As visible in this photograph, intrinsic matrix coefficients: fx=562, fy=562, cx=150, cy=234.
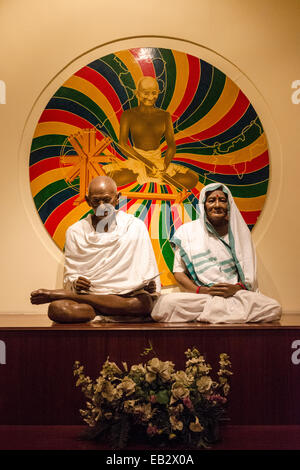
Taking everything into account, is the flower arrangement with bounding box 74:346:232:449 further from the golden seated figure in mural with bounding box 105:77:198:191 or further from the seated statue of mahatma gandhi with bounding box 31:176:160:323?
the golden seated figure in mural with bounding box 105:77:198:191

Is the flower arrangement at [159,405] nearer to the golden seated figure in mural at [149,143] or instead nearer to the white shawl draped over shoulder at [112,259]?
the white shawl draped over shoulder at [112,259]

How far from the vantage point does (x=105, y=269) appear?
3.70 metres

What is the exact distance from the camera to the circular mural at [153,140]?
14.3 ft

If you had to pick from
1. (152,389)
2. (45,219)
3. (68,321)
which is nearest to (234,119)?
(45,219)

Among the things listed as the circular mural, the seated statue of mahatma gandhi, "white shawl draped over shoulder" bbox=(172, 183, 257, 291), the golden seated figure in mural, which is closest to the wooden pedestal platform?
the seated statue of mahatma gandhi

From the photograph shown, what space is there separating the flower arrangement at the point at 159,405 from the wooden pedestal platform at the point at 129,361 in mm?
533

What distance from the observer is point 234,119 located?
14.5ft

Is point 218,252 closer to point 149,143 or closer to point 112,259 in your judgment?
point 112,259

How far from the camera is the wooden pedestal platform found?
306 centimetres

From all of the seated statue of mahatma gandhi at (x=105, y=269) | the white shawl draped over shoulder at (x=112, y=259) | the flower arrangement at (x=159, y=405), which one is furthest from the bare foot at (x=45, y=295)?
the flower arrangement at (x=159, y=405)

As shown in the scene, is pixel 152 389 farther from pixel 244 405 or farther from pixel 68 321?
pixel 68 321

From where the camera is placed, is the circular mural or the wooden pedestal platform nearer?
the wooden pedestal platform

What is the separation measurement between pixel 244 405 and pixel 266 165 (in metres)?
2.05

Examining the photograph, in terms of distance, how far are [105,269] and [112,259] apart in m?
0.08
